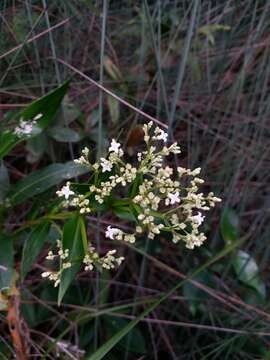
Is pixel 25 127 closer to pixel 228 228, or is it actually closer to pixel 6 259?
pixel 6 259

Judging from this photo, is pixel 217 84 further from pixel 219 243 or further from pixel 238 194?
pixel 219 243

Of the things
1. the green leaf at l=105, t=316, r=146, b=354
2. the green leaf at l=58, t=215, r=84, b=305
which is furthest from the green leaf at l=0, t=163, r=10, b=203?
the green leaf at l=105, t=316, r=146, b=354

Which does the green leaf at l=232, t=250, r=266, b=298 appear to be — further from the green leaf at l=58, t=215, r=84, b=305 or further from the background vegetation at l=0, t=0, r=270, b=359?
the green leaf at l=58, t=215, r=84, b=305

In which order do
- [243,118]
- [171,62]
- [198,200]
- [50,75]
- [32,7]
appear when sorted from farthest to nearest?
1. [171,62]
2. [243,118]
3. [50,75]
4. [32,7]
5. [198,200]

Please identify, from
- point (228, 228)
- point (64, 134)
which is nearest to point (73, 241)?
point (64, 134)

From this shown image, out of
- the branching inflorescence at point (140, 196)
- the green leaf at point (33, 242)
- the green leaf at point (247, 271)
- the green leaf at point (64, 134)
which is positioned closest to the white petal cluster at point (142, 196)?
the branching inflorescence at point (140, 196)

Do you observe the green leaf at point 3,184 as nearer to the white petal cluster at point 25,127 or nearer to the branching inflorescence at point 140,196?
the white petal cluster at point 25,127

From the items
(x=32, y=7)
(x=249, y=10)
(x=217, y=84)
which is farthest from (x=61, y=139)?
(x=249, y=10)
